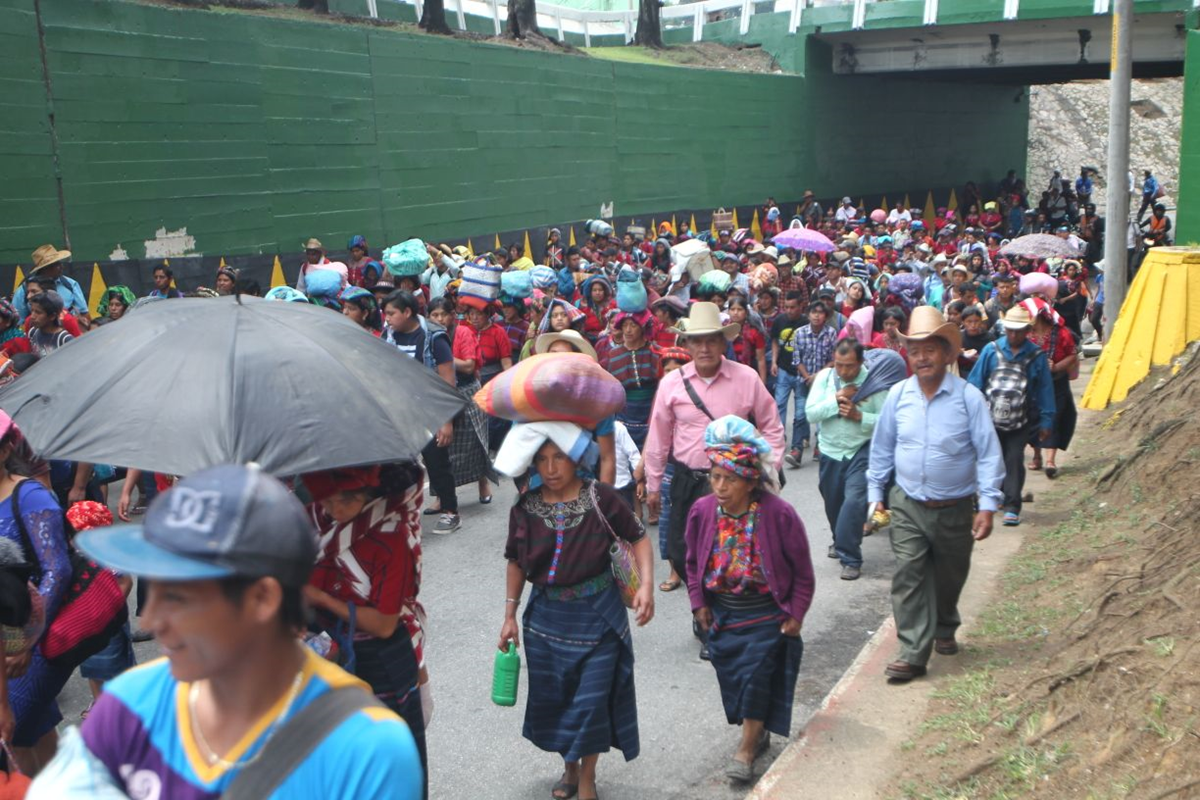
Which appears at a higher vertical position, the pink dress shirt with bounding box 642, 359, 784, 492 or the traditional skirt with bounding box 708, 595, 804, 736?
the pink dress shirt with bounding box 642, 359, 784, 492

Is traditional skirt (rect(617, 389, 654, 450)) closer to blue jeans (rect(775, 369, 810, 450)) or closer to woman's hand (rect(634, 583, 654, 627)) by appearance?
blue jeans (rect(775, 369, 810, 450))

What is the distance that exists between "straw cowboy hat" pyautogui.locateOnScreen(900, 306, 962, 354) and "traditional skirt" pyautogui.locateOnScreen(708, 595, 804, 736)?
5.69 ft

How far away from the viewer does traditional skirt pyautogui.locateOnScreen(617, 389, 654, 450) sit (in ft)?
30.5

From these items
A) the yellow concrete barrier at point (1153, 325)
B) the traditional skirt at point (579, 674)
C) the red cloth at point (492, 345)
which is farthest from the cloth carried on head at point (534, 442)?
the yellow concrete barrier at point (1153, 325)

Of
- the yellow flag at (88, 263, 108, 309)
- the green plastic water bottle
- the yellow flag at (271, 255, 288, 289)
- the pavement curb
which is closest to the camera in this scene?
the green plastic water bottle

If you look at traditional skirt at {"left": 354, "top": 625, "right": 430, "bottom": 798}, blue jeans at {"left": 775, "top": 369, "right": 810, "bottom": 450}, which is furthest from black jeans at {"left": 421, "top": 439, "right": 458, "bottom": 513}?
traditional skirt at {"left": 354, "top": 625, "right": 430, "bottom": 798}

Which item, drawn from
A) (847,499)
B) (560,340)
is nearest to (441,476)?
(560,340)

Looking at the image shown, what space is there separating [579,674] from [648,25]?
94.6 feet

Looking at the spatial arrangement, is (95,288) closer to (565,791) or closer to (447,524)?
(447,524)

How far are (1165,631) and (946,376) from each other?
168cm

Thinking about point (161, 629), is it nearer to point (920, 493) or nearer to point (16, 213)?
point (920, 493)

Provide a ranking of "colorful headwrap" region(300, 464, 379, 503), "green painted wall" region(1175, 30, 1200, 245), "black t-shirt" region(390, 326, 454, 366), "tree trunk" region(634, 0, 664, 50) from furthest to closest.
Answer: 1. "tree trunk" region(634, 0, 664, 50)
2. "green painted wall" region(1175, 30, 1200, 245)
3. "black t-shirt" region(390, 326, 454, 366)
4. "colorful headwrap" region(300, 464, 379, 503)

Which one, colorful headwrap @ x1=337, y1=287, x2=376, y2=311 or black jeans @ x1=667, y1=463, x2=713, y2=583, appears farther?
colorful headwrap @ x1=337, y1=287, x2=376, y2=311

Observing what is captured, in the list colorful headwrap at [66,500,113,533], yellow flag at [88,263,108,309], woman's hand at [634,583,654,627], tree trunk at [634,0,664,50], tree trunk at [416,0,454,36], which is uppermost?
tree trunk at [634,0,664,50]
